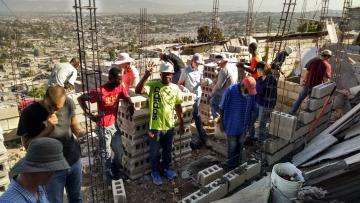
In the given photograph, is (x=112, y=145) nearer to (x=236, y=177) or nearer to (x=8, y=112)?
(x=236, y=177)

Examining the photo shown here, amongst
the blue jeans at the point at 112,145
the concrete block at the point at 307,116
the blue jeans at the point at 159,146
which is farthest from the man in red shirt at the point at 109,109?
the concrete block at the point at 307,116

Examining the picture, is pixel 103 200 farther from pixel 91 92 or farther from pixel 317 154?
pixel 317 154

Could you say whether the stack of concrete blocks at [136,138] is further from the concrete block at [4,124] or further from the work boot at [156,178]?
the concrete block at [4,124]

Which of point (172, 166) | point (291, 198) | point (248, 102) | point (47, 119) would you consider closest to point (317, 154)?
point (248, 102)

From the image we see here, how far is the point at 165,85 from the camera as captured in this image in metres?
Result: 4.62

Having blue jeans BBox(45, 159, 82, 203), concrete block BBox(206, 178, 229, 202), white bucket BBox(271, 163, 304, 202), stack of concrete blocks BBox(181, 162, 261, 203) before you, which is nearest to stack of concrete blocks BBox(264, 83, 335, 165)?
stack of concrete blocks BBox(181, 162, 261, 203)

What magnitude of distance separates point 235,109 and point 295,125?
1.23 metres

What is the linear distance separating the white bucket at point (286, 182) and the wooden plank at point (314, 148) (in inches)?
66.6

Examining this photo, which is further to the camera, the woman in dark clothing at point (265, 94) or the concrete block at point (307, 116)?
the concrete block at point (307, 116)

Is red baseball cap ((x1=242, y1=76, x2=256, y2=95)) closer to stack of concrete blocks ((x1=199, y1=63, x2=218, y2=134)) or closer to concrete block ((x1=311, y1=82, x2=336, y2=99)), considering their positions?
concrete block ((x1=311, y1=82, x2=336, y2=99))

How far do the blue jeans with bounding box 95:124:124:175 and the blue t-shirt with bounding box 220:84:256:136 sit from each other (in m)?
Answer: 1.67

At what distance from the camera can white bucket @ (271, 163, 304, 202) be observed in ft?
11.2

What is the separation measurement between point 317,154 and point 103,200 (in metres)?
3.44

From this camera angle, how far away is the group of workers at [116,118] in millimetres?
2090
